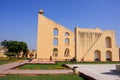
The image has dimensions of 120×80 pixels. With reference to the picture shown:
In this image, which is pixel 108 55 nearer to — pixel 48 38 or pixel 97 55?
pixel 97 55

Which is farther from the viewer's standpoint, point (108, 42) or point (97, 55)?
point (108, 42)

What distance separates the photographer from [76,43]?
1262 inches

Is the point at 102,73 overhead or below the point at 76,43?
below

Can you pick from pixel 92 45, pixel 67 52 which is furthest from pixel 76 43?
pixel 67 52

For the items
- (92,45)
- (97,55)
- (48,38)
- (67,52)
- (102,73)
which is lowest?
(102,73)

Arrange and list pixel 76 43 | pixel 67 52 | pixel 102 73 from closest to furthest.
Answer: pixel 102 73, pixel 76 43, pixel 67 52

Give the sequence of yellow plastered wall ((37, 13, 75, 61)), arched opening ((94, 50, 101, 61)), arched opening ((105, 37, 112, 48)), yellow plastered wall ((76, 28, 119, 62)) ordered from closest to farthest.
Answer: yellow plastered wall ((76, 28, 119, 62)) → arched opening ((94, 50, 101, 61)) → yellow plastered wall ((37, 13, 75, 61)) → arched opening ((105, 37, 112, 48))

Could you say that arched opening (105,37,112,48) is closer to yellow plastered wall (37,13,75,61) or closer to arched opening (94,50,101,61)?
arched opening (94,50,101,61)

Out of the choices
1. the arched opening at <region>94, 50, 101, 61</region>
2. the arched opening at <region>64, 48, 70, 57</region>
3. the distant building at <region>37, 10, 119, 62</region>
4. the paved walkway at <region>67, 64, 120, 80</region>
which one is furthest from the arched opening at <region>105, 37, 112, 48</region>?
the paved walkway at <region>67, 64, 120, 80</region>

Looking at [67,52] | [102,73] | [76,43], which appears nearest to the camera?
[102,73]

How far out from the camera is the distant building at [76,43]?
3234 centimetres

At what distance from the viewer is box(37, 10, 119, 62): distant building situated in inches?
1273

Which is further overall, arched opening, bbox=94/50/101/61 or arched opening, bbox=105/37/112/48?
arched opening, bbox=105/37/112/48

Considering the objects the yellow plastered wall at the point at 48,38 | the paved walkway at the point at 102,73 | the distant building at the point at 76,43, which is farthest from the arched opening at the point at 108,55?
the paved walkway at the point at 102,73
